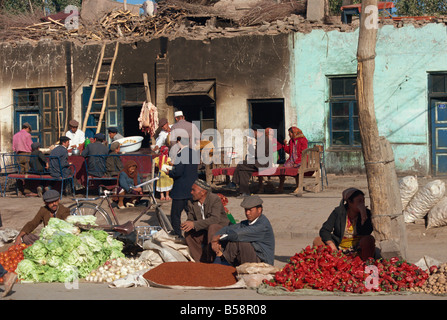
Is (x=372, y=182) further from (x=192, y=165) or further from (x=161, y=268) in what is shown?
(x=192, y=165)

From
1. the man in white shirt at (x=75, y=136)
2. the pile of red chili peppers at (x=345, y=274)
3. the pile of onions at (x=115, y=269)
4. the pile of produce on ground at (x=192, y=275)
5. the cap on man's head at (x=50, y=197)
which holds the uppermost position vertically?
the man in white shirt at (x=75, y=136)

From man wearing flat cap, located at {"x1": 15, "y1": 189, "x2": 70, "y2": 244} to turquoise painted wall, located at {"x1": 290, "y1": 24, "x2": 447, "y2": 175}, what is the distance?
9.84 m

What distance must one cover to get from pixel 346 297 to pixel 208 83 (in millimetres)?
13041

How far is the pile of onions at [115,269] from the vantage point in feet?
29.1

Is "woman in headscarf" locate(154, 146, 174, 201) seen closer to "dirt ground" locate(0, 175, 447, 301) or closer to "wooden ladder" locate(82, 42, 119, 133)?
"dirt ground" locate(0, 175, 447, 301)

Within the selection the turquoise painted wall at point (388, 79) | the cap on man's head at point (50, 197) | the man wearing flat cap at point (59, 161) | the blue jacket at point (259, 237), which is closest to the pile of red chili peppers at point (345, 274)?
the blue jacket at point (259, 237)

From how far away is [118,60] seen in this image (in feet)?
66.6

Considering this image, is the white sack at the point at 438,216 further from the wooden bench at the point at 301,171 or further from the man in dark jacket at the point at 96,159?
the man in dark jacket at the point at 96,159

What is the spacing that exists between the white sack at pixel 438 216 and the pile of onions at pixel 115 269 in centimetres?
514

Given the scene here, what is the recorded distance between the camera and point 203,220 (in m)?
9.37

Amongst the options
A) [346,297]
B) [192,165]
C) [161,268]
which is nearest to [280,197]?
[192,165]

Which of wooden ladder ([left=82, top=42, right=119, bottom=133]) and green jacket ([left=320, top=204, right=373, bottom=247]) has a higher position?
wooden ladder ([left=82, top=42, right=119, bottom=133])

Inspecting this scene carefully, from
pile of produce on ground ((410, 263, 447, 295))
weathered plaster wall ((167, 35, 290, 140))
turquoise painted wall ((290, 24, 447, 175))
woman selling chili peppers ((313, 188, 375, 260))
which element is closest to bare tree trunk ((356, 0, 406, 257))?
woman selling chili peppers ((313, 188, 375, 260))

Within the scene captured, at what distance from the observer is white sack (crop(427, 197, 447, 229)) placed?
37.5 feet
